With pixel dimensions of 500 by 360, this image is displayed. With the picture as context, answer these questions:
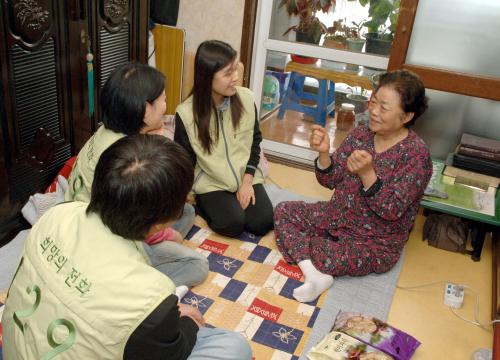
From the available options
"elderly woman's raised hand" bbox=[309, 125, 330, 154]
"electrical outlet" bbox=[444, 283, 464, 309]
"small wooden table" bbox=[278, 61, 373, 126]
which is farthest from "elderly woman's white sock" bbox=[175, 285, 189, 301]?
"small wooden table" bbox=[278, 61, 373, 126]

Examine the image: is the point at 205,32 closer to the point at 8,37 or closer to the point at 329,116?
the point at 329,116

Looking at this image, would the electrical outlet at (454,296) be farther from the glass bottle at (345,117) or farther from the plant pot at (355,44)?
the glass bottle at (345,117)

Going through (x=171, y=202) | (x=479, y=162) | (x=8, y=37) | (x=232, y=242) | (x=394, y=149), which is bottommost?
(x=232, y=242)

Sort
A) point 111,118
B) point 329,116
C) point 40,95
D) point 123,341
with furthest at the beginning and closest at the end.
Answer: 1. point 329,116
2. point 40,95
3. point 111,118
4. point 123,341

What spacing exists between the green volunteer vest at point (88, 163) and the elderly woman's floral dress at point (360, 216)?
0.84 m

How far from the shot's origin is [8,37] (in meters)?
Result: 1.83

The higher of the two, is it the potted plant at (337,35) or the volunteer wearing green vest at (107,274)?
the potted plant at (337,35)

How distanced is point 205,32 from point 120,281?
2422mm

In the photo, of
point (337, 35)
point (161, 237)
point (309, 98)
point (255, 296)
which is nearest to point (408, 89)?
point (255, 296)

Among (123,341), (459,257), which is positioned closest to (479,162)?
(459,257)

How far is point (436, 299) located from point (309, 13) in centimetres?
183

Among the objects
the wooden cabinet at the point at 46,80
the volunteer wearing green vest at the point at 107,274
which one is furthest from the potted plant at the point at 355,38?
the volunteer wearing green vest at the point at 107,274

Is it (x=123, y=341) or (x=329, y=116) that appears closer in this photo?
(x=123, y=341)

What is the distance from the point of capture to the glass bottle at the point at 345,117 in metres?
3.38
